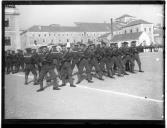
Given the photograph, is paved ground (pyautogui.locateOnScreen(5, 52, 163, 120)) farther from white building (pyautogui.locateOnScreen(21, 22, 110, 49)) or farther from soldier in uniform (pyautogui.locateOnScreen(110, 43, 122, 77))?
white building (pyautogui.locateOnScreen(21, 22, 110, 49))

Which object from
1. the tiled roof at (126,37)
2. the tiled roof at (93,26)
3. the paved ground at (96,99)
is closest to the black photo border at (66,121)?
the paved ground at (96,99)

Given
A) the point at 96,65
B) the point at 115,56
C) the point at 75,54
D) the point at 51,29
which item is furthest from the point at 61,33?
the point at 115,56

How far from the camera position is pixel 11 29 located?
2482mm

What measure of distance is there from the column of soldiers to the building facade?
0.07m

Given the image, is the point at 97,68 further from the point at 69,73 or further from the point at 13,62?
the point at 13,62

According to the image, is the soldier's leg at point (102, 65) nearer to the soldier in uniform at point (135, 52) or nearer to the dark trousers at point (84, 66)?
the dark trousers at point (84, 66)

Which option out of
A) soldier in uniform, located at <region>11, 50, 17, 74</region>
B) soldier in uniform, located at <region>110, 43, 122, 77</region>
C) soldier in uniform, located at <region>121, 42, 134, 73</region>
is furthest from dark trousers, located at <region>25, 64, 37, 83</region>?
soldier in uniform, located at <region>121, 42, 134, 73</region>

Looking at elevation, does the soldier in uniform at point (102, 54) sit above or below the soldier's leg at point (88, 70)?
above

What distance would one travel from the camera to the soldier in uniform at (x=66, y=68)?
2.48 metres

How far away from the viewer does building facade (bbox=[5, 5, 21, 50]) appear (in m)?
2.46

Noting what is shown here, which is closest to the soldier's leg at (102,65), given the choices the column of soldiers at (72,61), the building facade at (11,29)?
the column of soldiers at (72,61)

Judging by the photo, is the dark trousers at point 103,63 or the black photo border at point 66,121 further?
the dark trousers at point 103,63

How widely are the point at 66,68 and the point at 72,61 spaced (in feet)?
0.29

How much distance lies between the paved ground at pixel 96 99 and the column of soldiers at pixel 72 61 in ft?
0.24
